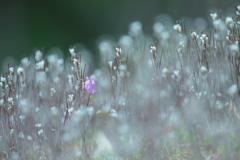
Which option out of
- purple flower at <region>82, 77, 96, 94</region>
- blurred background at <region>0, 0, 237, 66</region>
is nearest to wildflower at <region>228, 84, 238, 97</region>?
purple flower at <region>82, 77, 96, 94</region>

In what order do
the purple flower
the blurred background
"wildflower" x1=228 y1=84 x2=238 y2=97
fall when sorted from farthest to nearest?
the blurred background → the purple flower → "wildflower" x1=228 y1=84 x2=238 y2=97

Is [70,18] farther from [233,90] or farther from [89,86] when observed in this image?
[233,90]

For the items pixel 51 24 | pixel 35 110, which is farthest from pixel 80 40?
pixel 35 110

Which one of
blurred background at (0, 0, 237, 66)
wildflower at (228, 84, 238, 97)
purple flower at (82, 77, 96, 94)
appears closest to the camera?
wildflower at (228, 84, 238, 97)

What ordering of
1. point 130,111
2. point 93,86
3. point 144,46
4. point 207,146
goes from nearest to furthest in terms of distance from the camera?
1. point 207,146
2. point 130,111
3. point 93,86
4. point 144,46

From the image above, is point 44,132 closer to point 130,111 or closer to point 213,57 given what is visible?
point 130,111

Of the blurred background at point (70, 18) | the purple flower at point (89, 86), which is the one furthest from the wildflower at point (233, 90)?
the blurred background at point (70, 18)

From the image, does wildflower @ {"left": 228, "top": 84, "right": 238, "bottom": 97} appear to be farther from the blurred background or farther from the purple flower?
the blurred background

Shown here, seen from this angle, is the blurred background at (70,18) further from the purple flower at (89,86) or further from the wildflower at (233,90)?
the wildflower at (233,90)
